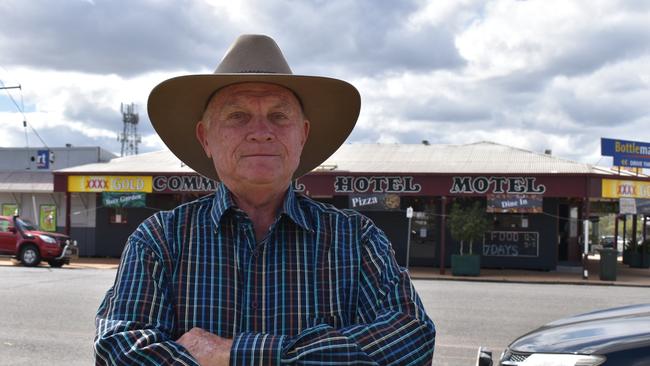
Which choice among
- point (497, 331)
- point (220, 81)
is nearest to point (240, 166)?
point (220, 81)

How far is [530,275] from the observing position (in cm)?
2181

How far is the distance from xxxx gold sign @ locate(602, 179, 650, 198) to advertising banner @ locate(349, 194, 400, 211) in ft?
22.0

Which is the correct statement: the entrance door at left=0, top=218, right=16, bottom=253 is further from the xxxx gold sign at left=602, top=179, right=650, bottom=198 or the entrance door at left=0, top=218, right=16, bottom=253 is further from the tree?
the xxxx gold sign at left=602, top=179, right=650, bottom=198

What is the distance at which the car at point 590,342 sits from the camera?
147 inches

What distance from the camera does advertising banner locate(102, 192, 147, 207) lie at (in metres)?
24.7

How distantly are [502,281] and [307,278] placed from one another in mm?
18734

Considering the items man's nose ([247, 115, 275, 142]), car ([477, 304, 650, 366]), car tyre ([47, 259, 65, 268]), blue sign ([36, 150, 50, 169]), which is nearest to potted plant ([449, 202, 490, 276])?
car tyre ([47, 259, 65, 268])

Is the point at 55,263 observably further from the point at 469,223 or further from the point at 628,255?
the point at 628,255

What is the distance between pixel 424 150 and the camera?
2797cm

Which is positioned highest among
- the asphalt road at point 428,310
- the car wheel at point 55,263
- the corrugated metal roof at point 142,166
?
the corrugated metal roof at point 142,166

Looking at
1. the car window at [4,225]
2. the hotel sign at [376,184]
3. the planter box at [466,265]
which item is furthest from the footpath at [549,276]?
the car window at [4,225]

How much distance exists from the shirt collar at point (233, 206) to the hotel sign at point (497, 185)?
20.2 meters

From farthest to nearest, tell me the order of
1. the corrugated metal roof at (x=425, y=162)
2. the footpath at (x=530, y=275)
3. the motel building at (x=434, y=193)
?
the corrugated metal roof at (x=425, y=162)
the motel building at (x=434, y=193)
the footpath at (x=530, y=275)

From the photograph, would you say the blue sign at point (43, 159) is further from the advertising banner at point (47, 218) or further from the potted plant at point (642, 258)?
the potted plant at point (642, 258)
